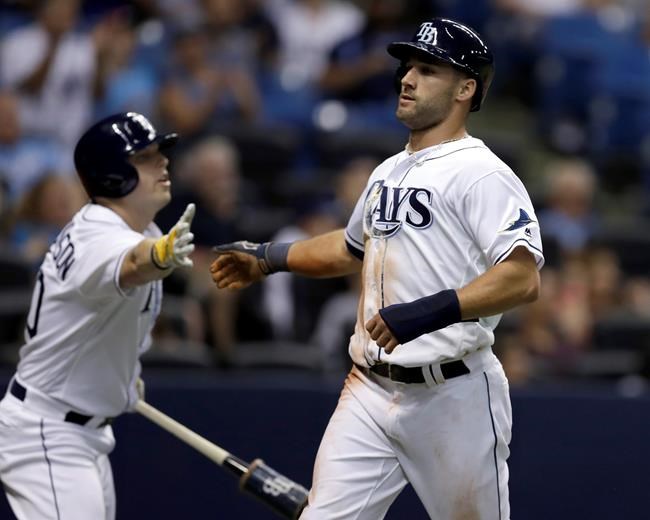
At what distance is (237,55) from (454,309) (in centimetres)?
596

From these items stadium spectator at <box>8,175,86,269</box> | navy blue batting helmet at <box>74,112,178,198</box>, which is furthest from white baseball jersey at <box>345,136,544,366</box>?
stadium spectator at <box>8,175,86,269</box>

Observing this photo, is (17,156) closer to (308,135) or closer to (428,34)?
(308,135)

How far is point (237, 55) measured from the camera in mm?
9961

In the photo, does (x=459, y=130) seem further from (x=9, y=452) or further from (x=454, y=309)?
(x=9, y=452)

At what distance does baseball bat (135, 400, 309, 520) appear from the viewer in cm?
507

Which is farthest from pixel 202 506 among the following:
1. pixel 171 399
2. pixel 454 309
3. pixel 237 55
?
pixel 237 55

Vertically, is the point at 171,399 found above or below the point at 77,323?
below

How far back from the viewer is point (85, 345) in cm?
505

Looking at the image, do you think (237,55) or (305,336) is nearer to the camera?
(305,336)

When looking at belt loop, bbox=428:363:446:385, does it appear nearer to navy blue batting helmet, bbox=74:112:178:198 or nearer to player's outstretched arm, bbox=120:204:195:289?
player's outstretched arm, bbox=120:204:195:289

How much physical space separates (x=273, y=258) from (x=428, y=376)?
84 cm

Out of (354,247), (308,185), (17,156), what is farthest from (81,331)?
(308,185)

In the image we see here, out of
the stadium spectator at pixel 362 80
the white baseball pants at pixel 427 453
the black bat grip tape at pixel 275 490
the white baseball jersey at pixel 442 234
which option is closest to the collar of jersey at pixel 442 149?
the white baseball jersey at pixel 442 234

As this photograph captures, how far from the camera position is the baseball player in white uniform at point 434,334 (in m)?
4.53
